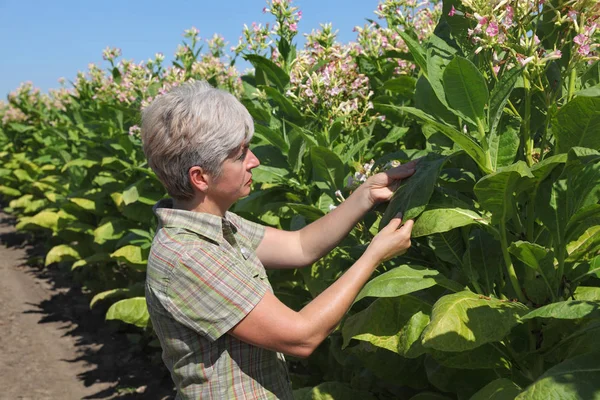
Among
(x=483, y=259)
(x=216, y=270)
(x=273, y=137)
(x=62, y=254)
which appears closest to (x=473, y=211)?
(x=483, y=259)

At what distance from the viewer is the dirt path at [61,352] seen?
5.41m

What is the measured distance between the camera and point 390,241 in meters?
2.20

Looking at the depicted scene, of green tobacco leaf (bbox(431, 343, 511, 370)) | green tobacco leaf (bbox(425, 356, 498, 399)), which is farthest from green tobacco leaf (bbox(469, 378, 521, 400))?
green tobacco leaf (bbox(425, 356, 498, 399))

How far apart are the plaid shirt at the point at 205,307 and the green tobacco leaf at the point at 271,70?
1.30 m

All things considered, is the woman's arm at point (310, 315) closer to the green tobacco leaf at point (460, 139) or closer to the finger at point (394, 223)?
the finger at point (394, 223)

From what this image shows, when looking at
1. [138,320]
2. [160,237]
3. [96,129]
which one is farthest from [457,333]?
[96,129]

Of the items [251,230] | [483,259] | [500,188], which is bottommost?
[483,259]

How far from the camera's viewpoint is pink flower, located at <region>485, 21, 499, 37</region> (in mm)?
1912

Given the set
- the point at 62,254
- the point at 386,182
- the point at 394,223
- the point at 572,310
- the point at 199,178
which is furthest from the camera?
the point at 62,254

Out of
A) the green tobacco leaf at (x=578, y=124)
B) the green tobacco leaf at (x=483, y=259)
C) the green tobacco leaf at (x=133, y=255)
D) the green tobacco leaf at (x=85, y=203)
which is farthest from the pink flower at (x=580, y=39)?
the green tobacco leaf at (x=85, y=203)

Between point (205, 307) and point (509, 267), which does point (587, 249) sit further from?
point (205, 307)

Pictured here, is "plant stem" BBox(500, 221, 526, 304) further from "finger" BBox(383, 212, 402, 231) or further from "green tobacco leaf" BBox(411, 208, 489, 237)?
"finger" BBox(383, 212, 402, 231)

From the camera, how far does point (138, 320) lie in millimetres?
5035

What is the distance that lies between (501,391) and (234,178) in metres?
1.04
